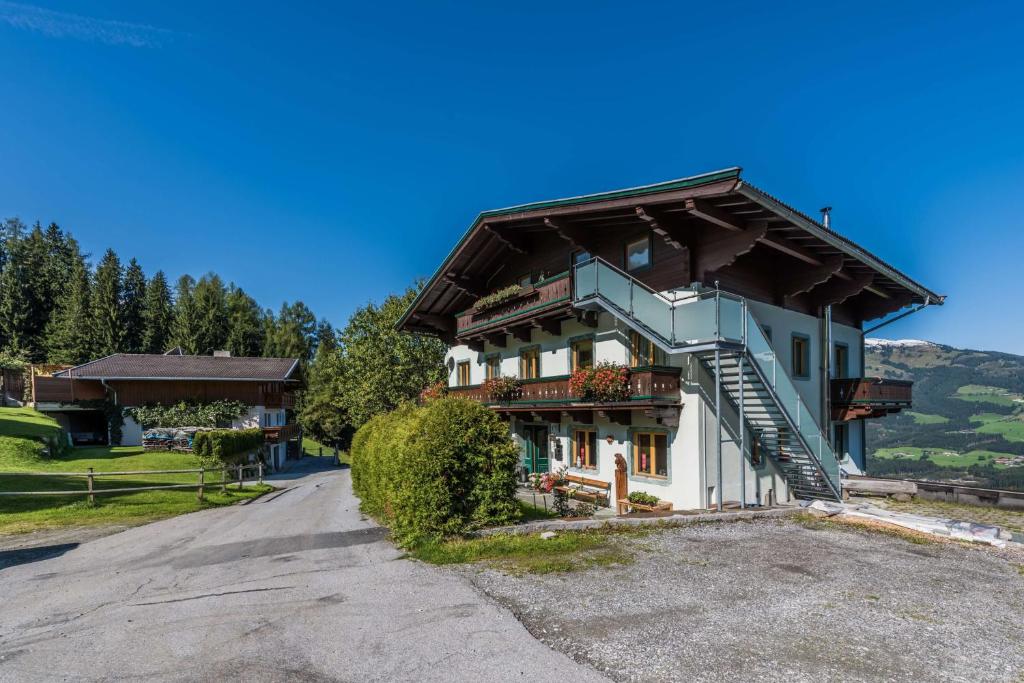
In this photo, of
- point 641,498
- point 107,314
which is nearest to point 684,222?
point 641,498

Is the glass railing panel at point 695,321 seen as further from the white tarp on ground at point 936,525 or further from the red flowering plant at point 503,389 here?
the red flowering plant at point 503,389

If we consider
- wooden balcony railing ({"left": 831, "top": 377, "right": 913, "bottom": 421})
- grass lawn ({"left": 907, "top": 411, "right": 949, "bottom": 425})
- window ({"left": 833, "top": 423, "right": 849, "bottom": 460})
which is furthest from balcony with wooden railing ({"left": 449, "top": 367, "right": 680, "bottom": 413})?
grass lawn ({"left": 907, "top": 411, "right": 949, "bottom": 425})

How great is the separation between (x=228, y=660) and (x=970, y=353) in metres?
98.4

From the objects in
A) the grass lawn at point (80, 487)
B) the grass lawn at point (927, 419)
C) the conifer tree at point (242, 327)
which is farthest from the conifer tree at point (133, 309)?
the grass lawn at point (927, 419)

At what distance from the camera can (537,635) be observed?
639 centimetres

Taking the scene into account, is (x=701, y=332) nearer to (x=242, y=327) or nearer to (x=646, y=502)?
(x=646, y=502)

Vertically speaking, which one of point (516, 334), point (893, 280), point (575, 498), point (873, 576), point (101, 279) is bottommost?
point (575, 498)

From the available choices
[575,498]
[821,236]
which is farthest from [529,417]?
[821,236]

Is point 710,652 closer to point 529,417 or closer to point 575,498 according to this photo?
point 575,498

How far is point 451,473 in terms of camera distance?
36.1 ft

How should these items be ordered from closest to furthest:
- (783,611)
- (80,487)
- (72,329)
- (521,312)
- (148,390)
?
(783,611) → (80,487) → (521,312) → (148,390) → (72,329)

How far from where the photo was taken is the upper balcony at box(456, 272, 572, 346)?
18.5 metres

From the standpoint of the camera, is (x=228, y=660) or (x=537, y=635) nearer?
(x=228, y=660)

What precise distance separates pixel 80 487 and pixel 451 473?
50.7ft
